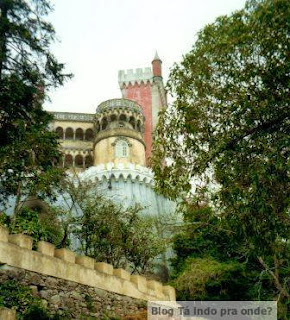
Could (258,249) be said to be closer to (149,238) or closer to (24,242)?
(24,242)

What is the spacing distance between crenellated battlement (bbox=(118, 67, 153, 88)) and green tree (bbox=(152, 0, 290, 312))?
44.1m

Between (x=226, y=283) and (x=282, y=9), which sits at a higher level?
(x=282, y=9)

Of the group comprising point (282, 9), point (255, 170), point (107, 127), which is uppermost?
point (107, 127)

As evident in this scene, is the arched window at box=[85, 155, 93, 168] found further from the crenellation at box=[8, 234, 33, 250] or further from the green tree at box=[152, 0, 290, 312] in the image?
the crenellation at box=[8, 234, 33, 250]

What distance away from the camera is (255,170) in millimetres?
9555

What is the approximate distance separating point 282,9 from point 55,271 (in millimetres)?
7909

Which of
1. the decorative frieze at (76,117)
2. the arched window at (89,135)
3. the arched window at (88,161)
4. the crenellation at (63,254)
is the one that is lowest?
the crenellation at (63,254)

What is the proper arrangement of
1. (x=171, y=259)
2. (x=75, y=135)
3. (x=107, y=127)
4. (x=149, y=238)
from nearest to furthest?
(x=149, y=238)
(x=171, y=259)
(x=107, y=127)
(x=75, y=135)

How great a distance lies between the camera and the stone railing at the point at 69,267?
10.0 metres

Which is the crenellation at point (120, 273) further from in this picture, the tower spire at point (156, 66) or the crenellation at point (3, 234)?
the tower spire at point (156, 66)

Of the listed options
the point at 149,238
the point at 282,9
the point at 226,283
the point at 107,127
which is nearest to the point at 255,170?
the point at 282,9

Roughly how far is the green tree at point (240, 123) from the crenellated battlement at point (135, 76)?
44.1 metres

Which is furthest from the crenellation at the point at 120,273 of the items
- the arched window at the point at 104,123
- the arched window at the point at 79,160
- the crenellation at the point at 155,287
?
the arched window at the point at 79,160

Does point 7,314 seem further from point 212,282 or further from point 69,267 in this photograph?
point 212,282
